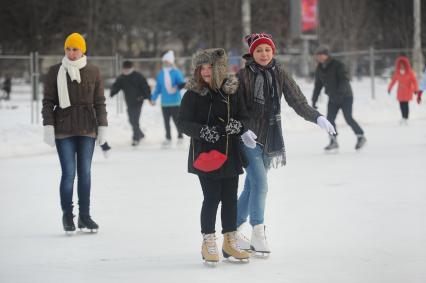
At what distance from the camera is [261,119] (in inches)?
276

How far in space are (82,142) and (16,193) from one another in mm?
3186

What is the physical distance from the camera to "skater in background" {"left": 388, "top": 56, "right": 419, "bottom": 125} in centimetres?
2073

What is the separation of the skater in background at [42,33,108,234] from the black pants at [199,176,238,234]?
67.3 inches

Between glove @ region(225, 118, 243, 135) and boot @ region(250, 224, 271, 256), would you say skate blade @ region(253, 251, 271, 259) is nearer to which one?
boot @ region(250, 224, 271, 256)

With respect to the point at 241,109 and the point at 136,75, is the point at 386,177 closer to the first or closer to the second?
the point at 241,109

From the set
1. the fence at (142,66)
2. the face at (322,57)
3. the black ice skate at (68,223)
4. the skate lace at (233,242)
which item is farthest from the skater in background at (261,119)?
the fence at (142,66)

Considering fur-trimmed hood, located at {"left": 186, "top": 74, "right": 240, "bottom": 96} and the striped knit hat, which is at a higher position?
the striped knit hat

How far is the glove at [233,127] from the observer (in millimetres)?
6578

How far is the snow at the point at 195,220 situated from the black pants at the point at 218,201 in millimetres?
268

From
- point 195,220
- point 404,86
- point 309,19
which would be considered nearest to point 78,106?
point 195,220

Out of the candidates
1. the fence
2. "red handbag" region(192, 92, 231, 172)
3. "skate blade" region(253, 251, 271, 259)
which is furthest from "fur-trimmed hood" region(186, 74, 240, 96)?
the fence

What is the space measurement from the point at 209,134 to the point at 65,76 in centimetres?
198

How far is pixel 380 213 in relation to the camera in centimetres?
891

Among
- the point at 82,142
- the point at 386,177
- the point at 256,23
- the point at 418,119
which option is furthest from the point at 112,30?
the point at 82,142
